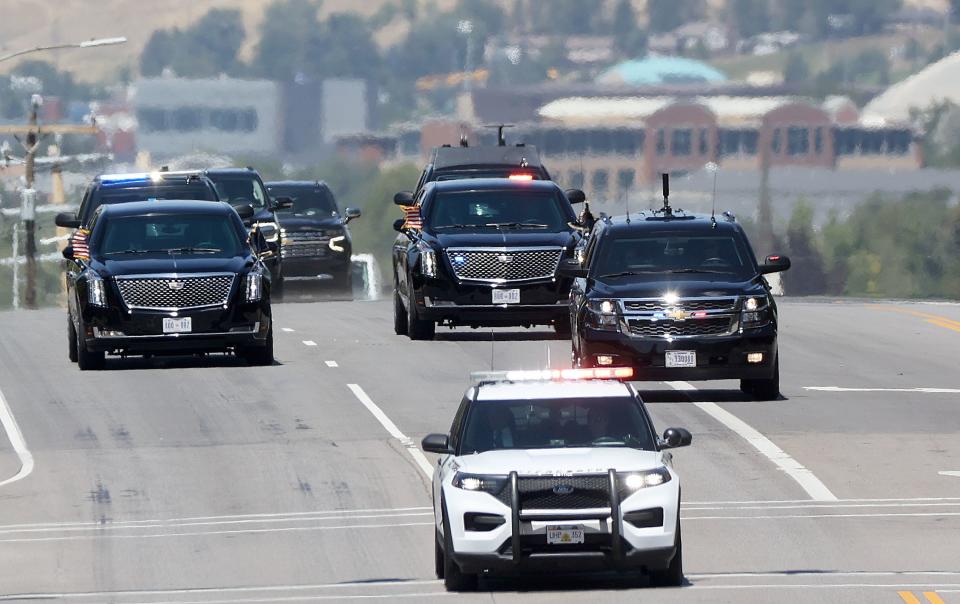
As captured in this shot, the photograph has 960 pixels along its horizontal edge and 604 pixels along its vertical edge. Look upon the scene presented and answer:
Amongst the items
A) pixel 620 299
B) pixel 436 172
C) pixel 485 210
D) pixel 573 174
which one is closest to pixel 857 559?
pixel 620 299

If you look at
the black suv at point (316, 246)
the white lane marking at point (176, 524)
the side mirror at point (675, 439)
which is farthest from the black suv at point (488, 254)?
the side mirror at point (675, 439)

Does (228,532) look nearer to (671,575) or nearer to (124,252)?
(671,575)

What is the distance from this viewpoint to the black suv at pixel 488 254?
1189 inches

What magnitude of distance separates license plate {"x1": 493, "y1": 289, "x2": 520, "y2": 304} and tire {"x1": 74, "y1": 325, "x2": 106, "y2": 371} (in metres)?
4.81

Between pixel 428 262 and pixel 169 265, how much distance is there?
380 centimetres

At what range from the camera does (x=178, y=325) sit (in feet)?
90.9

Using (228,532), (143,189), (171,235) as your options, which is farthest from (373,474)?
(143,189)

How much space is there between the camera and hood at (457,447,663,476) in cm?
1531

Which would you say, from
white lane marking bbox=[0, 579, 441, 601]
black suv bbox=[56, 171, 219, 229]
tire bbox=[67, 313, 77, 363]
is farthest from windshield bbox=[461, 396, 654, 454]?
black suv bbox=[56, 171, 219, 229]

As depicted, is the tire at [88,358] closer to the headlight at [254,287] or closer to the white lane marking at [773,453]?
the headlight at [254,287]

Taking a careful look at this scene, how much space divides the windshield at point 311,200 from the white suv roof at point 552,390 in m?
28.5

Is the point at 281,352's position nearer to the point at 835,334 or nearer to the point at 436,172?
the point at 436,172

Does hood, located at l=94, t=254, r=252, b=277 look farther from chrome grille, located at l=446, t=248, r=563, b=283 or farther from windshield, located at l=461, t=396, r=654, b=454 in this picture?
windshield, located at l=461, t=396, r=654, b=454

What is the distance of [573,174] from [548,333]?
139 m
